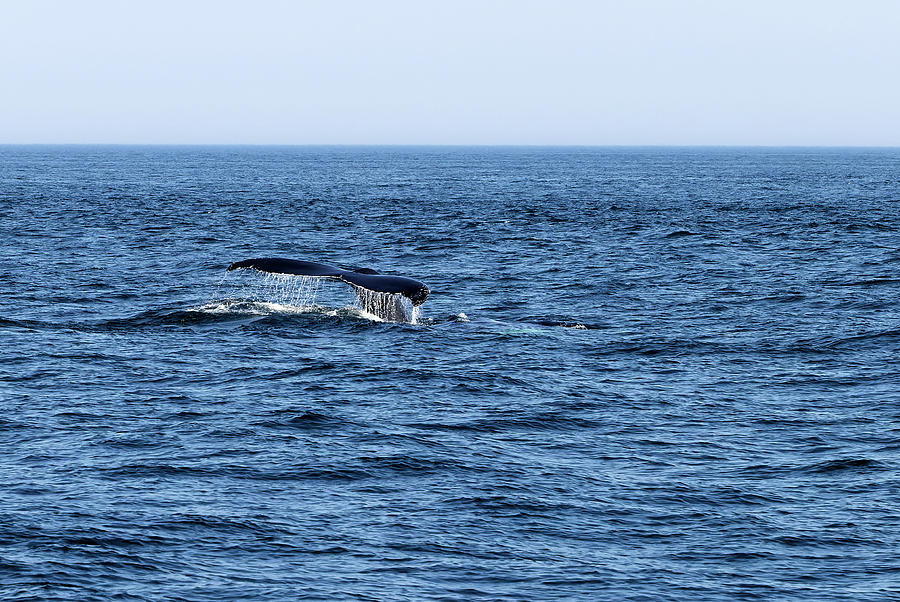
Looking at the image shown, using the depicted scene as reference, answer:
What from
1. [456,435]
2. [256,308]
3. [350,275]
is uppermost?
[350,275]

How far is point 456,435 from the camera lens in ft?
59.1

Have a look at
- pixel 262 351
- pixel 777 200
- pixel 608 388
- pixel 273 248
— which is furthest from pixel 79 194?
pixel 608 388

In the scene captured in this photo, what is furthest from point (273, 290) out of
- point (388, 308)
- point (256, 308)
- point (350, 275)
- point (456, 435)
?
point (456, 435)

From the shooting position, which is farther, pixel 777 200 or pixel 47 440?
pixel 777 200

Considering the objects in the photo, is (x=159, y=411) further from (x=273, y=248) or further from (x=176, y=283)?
(x=273, y=248)

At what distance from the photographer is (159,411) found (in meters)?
19.1

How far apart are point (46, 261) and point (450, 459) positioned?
29580 millimetres

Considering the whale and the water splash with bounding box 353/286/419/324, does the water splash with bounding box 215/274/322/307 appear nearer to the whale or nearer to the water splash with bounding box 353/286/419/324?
the water splash with bounding box 353/286/419/324

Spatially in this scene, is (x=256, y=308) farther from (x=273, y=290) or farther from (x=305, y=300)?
(x=273, y=290)

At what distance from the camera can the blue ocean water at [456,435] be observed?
41.1 feet

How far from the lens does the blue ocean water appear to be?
12531 mm

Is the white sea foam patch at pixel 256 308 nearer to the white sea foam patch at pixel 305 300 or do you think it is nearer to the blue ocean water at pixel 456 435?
the white sea foam patch at pixel 305 300

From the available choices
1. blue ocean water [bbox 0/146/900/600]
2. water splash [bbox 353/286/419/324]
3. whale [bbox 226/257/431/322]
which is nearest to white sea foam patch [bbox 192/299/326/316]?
blue ocean water [bbox 0/146/900/600]

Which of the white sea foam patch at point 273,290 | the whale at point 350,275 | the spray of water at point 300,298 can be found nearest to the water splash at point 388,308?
the spray of water at point 300,298
